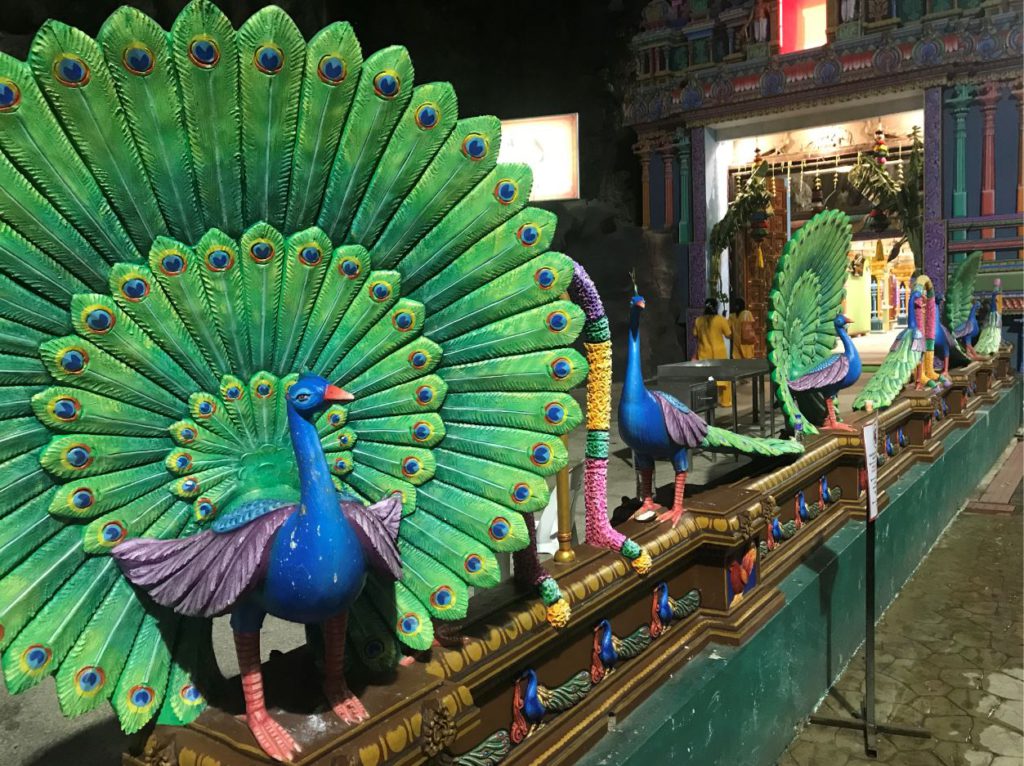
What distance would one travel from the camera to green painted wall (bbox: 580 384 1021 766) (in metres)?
2.10

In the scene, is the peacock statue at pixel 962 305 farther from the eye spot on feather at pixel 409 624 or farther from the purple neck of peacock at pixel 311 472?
the purple neck of peacock at pixel 311 472

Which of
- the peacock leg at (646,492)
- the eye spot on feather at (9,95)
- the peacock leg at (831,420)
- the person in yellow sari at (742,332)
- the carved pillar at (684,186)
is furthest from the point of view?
the carved pillar at (684,186)

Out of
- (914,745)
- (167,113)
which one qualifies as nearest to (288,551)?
(167,113)

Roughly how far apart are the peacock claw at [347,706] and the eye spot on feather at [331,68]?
1055 mm

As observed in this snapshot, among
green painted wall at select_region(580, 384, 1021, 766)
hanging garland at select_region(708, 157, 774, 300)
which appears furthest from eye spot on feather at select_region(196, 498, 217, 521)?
hanging garland at select_region(708, 157, 774, 300)

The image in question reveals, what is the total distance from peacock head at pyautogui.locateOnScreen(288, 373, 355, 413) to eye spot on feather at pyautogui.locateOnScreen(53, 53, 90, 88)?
53 cm

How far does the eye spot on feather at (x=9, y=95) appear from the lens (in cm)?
107

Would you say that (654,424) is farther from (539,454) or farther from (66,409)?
(66,409)

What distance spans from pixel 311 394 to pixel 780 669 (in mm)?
2215

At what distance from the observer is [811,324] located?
3793mm

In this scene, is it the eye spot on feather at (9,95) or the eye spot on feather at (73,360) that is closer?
the eye spot on feather at (9,95)

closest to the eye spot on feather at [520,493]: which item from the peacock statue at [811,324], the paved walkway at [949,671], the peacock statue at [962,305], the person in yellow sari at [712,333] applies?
the paved walkway at [949,671]

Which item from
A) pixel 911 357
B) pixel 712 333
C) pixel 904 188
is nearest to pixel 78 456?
pixel 911 357

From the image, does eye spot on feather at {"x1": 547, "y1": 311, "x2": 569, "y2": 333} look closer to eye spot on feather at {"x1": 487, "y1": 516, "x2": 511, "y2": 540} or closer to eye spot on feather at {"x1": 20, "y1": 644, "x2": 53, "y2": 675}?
eye spot on feather at {"x1": 487, "y1": 516, "x2": 511, "y2": 540}
